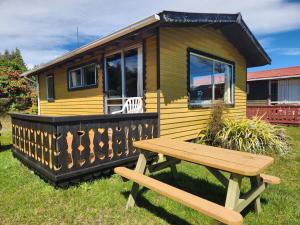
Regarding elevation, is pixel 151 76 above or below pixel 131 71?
below

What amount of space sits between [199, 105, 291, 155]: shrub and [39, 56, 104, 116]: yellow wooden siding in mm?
3730

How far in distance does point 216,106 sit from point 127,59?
2957 mm

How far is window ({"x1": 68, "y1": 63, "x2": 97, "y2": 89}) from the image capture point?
25.0 ft

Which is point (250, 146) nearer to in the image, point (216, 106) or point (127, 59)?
point (216, 106)

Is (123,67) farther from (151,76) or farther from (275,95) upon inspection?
(275,95)

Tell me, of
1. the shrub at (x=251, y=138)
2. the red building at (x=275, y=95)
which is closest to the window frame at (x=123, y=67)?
the shrub at (x=251, y=138)

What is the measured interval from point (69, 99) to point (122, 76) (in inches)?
147

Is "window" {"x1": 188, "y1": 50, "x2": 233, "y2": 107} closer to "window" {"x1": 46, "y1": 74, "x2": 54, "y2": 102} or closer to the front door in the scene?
the front door

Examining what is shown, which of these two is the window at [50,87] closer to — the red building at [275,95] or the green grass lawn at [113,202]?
the green grass lawn at [113,202]

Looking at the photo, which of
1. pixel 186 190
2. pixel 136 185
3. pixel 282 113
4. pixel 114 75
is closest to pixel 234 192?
pixel 136 185

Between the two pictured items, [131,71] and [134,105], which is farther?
[131,71]

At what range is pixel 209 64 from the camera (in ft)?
23.4

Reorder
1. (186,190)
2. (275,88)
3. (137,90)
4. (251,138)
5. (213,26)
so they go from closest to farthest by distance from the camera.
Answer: (186,190) < (251,138) < (137,90) < (213,26) < (275,88)

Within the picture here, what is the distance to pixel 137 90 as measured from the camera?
19.6 ft
